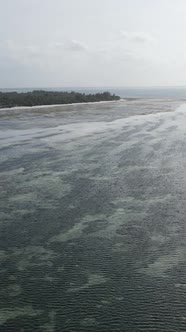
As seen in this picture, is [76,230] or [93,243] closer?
[93,243]

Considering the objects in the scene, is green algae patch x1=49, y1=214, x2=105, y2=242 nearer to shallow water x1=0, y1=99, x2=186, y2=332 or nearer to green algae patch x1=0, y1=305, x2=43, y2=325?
shallow water x1=0, y1=99, x2=186, y2=332

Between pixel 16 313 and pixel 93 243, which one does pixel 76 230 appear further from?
pixel 16 313

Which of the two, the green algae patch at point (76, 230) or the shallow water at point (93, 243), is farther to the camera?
the green algae patch at point (76, 230)

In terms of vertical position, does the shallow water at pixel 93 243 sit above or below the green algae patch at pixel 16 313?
above

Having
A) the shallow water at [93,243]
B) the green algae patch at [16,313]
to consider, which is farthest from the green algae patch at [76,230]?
the green algae patch at [16,313]

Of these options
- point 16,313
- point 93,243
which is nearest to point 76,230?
point 93,243

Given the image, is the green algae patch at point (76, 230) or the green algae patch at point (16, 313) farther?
the green algae patch at point (76, 230)

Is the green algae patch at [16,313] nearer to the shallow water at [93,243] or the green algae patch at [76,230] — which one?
the shallow water at [93,243]

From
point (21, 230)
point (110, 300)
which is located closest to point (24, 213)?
point (21, 230)

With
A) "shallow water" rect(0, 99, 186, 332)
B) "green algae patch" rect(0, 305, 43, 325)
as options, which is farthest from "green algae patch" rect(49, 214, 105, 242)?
"green algae patch" rect(0, 305, 43, 325)
